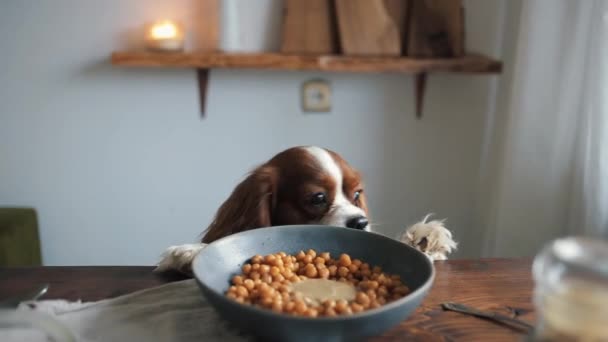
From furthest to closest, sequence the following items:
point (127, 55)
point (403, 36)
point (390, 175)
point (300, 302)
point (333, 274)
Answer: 1. point (390, 175)
2. point (403, 36)
3. point (127, 55)
4. point (333, 274)
5. point (300, 302)

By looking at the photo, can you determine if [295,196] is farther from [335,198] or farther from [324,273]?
[324,273]

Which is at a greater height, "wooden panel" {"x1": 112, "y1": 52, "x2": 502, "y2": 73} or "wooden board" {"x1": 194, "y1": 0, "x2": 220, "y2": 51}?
"wooden board" {"x1": 194, "y1": 0, "x2": 220, "y2": 51}

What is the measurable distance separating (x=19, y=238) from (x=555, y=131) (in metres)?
1.92

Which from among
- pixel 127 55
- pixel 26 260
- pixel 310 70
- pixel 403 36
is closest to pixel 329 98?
pixel 310 70

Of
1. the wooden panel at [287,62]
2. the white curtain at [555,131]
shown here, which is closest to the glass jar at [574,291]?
the white curtain at [555,131]

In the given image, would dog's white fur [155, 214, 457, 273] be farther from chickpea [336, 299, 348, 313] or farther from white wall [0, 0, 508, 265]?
white wall [0, 0, 508, 265]

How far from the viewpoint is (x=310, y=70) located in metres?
2.32

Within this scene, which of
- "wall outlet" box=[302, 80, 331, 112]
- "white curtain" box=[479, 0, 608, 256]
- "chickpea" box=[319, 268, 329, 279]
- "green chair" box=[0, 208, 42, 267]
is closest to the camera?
"chickpea" box=[319, 268, 329, 279]

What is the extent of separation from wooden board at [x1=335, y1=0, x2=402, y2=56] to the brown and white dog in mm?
876

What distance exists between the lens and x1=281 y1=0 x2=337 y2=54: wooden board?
2271mm

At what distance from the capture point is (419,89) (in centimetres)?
244

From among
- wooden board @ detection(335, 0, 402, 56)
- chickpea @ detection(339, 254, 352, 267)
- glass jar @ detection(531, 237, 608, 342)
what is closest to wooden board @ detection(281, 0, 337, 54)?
wooden board @ detection(335, 0, 402, 56)

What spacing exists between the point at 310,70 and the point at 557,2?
0.88m

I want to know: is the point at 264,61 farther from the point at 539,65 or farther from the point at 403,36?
the point at 539,65
